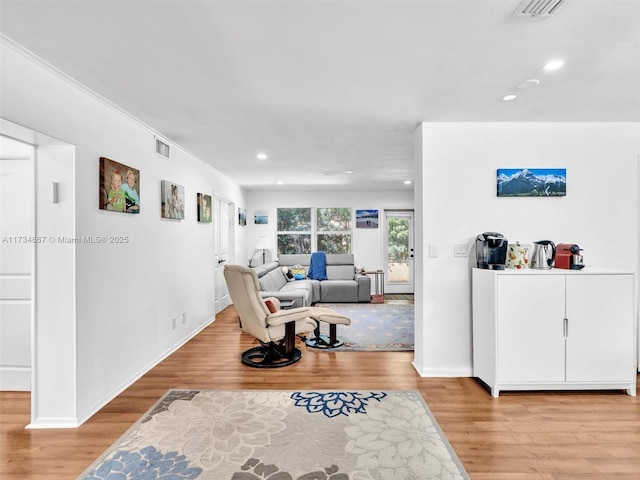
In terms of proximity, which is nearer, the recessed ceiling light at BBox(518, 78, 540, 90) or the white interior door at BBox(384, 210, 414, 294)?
the recessed ceiling light at BBox(518, 78, 540, 90)

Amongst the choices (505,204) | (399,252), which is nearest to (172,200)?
(505,204)

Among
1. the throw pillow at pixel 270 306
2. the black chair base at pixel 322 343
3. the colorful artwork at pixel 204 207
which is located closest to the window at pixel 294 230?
the colorful artwork at pixel 204 207

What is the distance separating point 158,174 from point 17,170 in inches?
44.6

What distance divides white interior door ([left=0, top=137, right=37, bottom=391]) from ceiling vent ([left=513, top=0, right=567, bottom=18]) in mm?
3647

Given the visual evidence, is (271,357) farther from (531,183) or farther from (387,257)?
(387,257)

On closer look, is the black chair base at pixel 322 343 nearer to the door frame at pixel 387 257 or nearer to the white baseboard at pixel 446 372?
the white baseboard at pixel 446 372

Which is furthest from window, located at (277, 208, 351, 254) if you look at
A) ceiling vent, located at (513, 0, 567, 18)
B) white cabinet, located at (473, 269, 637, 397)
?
ceiling vent, located at (513, 0, 567, 18)

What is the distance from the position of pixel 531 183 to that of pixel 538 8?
200 centimetres

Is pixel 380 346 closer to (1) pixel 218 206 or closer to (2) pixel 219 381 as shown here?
(2) pixel 219 381

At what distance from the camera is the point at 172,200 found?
392 cm

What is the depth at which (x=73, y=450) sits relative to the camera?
2139 mm

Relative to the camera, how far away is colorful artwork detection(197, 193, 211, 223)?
478 cm

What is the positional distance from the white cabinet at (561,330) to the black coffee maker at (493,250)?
0.21 meters

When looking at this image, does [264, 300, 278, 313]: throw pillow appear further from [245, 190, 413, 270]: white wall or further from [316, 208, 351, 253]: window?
[316, 208, 351, 253]: window
